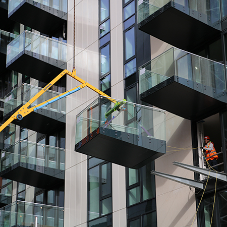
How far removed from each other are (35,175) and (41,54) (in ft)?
19.4

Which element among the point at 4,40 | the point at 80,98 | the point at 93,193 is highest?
the point at 4,40

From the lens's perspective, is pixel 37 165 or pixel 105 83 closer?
pixel 105 83

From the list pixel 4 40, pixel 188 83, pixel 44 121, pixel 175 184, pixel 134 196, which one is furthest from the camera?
pixel 4 40

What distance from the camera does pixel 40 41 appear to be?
85.6 feet

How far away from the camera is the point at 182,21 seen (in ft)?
56.7

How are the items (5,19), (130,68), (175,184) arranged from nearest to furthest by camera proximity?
(175,184) → (130,68) → (5,19)

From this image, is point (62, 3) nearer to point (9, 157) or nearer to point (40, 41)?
point (40, 41)

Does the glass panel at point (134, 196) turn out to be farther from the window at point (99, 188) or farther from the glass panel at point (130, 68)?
the glass panel at point (130, 68)

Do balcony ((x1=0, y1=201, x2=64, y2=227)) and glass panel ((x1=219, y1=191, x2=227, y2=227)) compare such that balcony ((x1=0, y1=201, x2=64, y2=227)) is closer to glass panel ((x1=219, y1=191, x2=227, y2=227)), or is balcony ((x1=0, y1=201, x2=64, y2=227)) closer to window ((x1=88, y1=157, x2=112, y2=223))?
window ((x1=88, y1=157, x2=112, y2=223))

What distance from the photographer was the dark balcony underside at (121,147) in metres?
16.5

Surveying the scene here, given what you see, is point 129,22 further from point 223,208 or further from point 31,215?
point 223,208

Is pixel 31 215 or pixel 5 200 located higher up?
pixel 5 200

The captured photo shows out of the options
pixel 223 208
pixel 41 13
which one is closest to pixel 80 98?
pixel 41 13

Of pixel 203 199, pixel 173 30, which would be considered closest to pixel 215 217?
pixel 203 199
